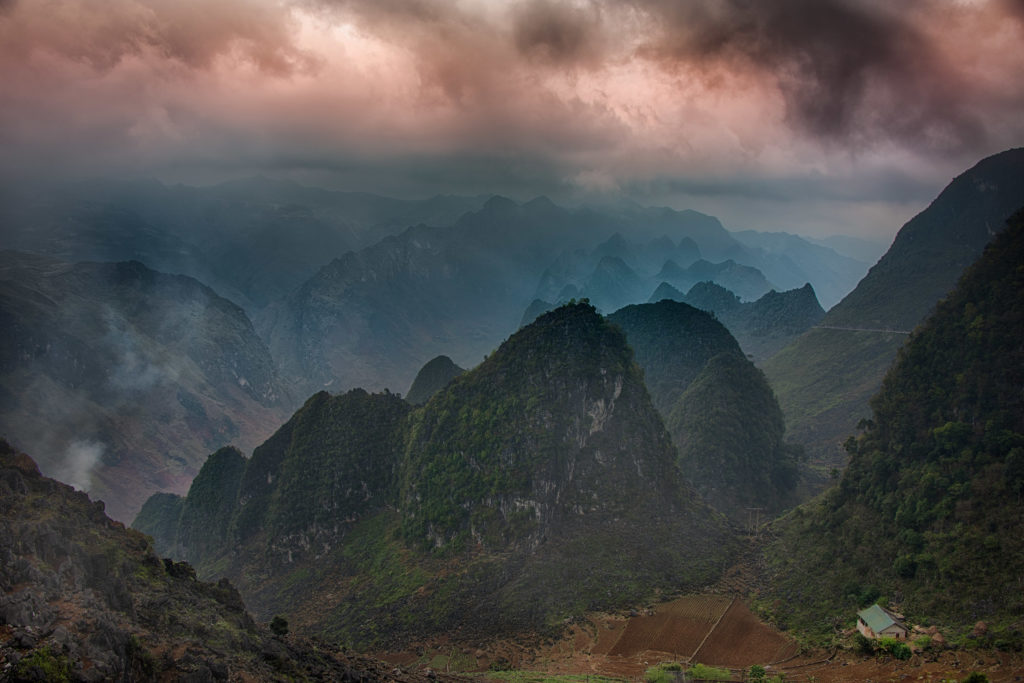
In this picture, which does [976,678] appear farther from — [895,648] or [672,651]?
[672,651]

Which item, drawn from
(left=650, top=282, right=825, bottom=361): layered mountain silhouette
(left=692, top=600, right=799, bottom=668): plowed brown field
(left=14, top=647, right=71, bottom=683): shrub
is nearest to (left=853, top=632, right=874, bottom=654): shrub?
(left=692, top=600, right=799, bottom=668): plowed brown field

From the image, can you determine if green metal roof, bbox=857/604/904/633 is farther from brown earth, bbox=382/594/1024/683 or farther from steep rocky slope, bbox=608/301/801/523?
steep rocky slope, bbox=608/301/801/523

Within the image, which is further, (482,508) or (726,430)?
(726,430)

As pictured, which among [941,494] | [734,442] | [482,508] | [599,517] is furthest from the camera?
[734,442]

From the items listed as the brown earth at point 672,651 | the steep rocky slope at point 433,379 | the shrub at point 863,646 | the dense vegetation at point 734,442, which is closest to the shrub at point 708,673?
the brown earth at point 672,651

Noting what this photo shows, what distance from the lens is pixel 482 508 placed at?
64938mm

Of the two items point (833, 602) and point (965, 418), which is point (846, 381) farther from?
point (833, 602)

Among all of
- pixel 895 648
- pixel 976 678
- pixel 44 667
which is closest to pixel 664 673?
pixel 895 648

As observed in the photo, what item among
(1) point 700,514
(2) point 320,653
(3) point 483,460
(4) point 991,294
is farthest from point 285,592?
(4) point 991,294

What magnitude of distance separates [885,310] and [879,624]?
10919 centimetres

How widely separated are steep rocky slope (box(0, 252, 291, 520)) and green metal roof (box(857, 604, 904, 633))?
402ft

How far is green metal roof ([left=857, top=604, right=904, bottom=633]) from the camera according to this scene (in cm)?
4153

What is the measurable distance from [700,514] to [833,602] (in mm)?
21385

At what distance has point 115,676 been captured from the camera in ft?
70.0
